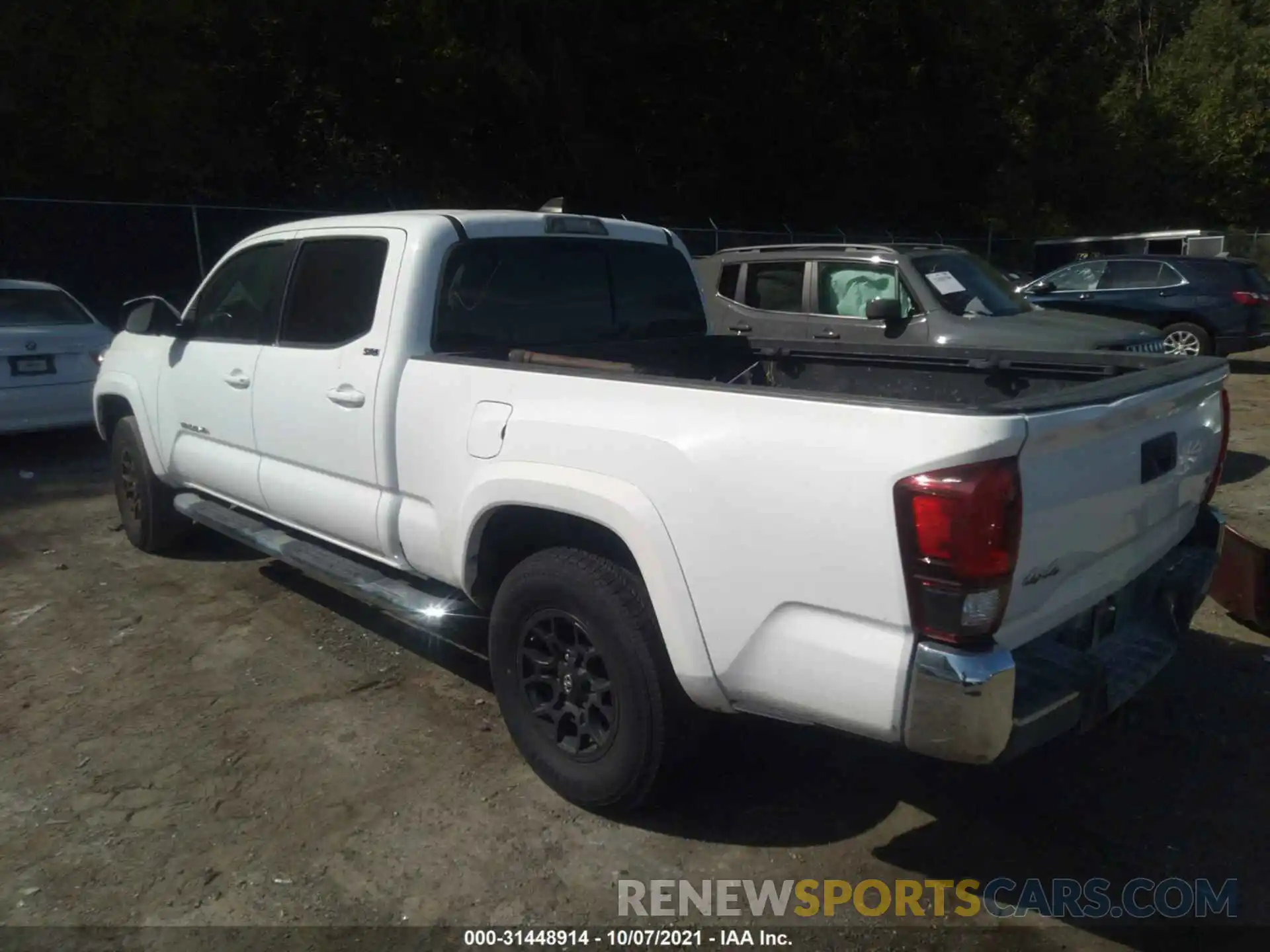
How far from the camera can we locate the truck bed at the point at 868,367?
138 inches

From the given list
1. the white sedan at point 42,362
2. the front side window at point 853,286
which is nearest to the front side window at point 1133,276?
the front side window at point 853,286

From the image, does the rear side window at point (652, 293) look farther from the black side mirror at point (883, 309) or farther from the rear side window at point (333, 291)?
the black side mirror at point (883, 309)

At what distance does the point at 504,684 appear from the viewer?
3.67m

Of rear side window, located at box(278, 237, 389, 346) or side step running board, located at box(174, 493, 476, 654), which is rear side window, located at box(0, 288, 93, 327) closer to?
side step running board, located at box(174, 493, 476, 654)

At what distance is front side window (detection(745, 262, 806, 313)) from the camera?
8.71m

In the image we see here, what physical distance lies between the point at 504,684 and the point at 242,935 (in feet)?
3.67

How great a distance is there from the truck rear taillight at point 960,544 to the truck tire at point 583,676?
2.96ft

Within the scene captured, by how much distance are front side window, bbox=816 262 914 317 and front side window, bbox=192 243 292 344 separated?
4.86 m

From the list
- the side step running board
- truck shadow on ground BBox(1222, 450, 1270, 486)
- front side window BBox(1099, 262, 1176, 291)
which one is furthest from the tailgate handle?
front side window BBox(1099, 262, 1176, 291)

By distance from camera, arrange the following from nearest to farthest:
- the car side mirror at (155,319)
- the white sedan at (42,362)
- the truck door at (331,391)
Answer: the truck door at (331,391) → the car side mirror at (155,319) → the white sedan at (42,362)

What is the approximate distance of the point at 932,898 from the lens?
10.1 feet

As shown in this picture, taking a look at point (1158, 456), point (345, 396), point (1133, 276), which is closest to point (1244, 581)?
point (1158, 456)

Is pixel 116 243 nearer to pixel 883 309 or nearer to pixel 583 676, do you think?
pixel 883 309

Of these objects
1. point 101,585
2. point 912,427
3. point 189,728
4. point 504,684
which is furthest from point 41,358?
point 912,427
